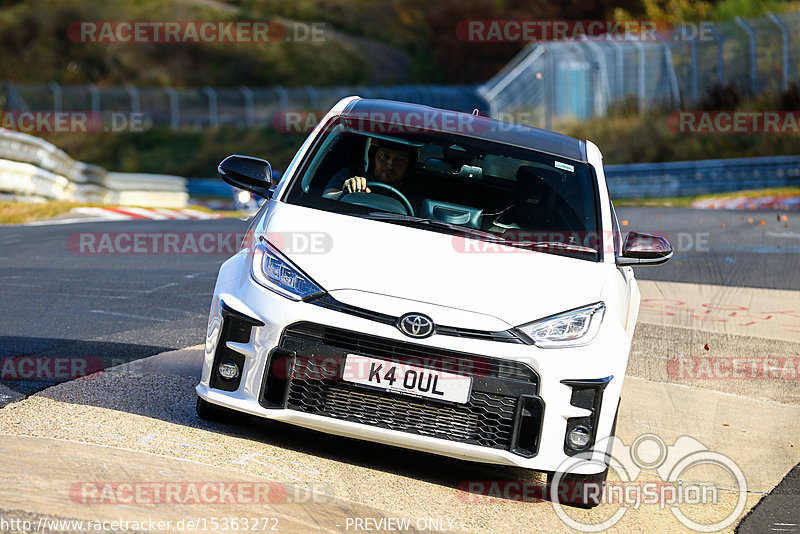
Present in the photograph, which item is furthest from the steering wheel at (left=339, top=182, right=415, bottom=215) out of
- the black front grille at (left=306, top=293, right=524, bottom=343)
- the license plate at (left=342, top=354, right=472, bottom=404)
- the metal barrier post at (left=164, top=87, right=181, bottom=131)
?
the metal barrier post at (left=164, top=87, right=181, bottom=131)

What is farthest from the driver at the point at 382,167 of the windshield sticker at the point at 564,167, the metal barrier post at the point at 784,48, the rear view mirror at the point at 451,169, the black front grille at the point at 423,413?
the metal barrier post at the point at 784,48

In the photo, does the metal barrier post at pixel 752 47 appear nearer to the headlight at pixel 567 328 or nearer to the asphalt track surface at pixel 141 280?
the asphalt track surface at pixel 141 280

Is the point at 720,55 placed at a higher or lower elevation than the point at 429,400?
lower

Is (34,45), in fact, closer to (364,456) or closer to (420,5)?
(420,5)

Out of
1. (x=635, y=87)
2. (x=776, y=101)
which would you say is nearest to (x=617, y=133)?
(x=635, y=87)

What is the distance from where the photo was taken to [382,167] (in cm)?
639

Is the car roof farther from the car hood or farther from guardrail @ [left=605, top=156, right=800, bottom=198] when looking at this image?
guardrail @ [left=605, top=156, right=800, bottom=198]

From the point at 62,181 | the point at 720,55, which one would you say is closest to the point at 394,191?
the point at 62,181

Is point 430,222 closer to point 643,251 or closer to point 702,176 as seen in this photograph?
point 643,251

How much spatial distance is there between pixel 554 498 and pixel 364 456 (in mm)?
929

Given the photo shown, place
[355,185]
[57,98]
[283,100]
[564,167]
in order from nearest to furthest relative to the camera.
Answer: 1. [355,185]
2. [564,167]
3. [57,98]
4. [283,100]

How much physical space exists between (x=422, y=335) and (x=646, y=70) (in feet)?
93.8

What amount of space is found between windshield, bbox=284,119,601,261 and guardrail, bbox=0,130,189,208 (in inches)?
470

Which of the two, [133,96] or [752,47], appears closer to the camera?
[752,47]
